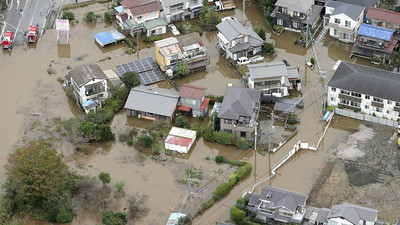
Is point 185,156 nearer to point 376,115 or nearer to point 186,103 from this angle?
point 186,103

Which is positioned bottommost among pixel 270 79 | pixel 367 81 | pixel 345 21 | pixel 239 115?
pixel 239 115

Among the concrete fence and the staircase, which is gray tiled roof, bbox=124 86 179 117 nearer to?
the concrete fence

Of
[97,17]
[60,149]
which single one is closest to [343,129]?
[60,149]

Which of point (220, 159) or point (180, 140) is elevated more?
point (180, 140)

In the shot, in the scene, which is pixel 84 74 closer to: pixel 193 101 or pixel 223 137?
pixel 193 101

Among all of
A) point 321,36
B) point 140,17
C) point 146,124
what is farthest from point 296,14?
point 146,124

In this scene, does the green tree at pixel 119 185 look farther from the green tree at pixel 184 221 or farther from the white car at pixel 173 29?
the white car at pixel 173 29
